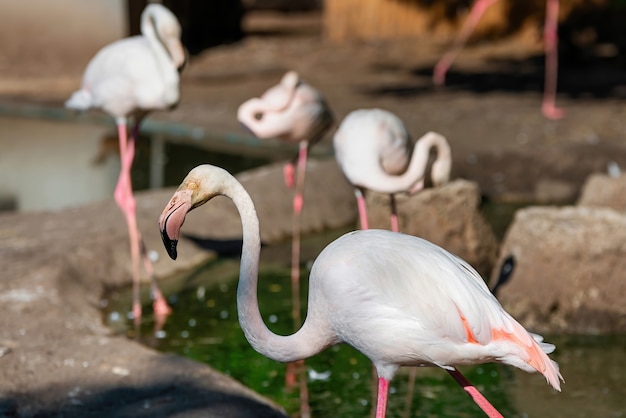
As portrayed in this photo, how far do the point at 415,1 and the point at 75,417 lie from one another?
35.9 feet

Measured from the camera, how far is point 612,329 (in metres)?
4.82

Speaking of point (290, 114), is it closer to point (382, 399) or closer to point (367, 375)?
point (367, 375)

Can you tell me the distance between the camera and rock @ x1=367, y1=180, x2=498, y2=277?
5.75 m

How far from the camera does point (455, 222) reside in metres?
5.78

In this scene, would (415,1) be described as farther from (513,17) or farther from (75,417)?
(75,417)

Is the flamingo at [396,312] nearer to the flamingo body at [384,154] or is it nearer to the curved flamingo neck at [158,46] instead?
the flamingo body at [384,154]

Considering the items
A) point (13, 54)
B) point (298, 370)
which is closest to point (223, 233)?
point (298, 370)

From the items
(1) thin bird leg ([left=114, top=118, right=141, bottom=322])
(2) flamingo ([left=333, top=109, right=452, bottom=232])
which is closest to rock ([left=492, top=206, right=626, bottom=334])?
(2) flamingo ([left=333, top=109, right=452, bottom=232])

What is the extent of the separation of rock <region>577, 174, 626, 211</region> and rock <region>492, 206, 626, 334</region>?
3.23 ft

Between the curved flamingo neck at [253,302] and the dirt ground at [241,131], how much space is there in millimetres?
543

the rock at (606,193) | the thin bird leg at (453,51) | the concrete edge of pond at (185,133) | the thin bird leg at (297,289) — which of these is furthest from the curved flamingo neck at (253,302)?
the thin bird leg at (453,51)

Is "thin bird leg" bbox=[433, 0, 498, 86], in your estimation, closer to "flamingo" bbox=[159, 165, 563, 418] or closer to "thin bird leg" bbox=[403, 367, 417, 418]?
"thin bird leg" bbox=[403, 367, 417, 418]

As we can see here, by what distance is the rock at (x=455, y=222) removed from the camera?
227 inches

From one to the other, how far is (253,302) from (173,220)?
34 centimetres
